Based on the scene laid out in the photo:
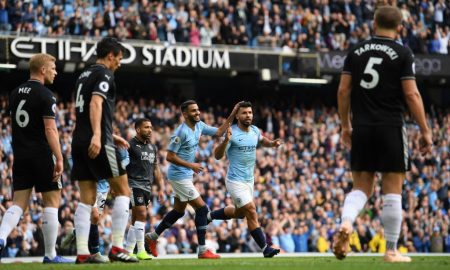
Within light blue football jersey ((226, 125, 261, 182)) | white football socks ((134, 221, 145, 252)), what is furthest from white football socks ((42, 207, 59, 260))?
light blue football jersey ((226, 125, 261, 182))

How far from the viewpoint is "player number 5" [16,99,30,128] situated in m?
12.5

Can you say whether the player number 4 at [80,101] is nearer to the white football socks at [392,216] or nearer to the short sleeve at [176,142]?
the white football socks at [392,216]

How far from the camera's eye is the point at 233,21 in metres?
33.9

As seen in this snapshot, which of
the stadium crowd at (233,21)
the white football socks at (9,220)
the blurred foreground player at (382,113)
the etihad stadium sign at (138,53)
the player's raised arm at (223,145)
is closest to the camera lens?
the blurred foreground player at (382,113)

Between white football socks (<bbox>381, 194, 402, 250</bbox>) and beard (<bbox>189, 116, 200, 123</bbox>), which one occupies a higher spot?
beard (<bbox>189, 116, 200, 123</bbox>)

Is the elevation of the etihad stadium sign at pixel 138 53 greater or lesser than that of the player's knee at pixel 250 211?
greater

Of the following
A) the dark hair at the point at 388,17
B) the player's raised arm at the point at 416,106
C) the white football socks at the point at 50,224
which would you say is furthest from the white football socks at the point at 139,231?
the dark hair at the point at 388,17

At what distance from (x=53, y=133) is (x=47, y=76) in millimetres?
882

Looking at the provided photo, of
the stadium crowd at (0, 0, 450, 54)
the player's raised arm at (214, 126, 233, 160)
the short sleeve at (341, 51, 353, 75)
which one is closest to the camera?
the short sleeve at (341, 51, 353, 75)

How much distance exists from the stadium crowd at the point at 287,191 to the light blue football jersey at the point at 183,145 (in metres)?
7.84

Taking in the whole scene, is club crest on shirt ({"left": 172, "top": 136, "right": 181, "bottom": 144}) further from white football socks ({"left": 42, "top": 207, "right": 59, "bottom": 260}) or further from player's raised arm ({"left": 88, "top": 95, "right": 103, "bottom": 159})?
player's raised arm ({"left": 88, "top": 95, "right": 103, "bottom": 159})

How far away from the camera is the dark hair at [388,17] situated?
11.0 m

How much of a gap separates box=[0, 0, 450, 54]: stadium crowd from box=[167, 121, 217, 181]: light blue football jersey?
14546mm

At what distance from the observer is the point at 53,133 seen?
1222 cm
